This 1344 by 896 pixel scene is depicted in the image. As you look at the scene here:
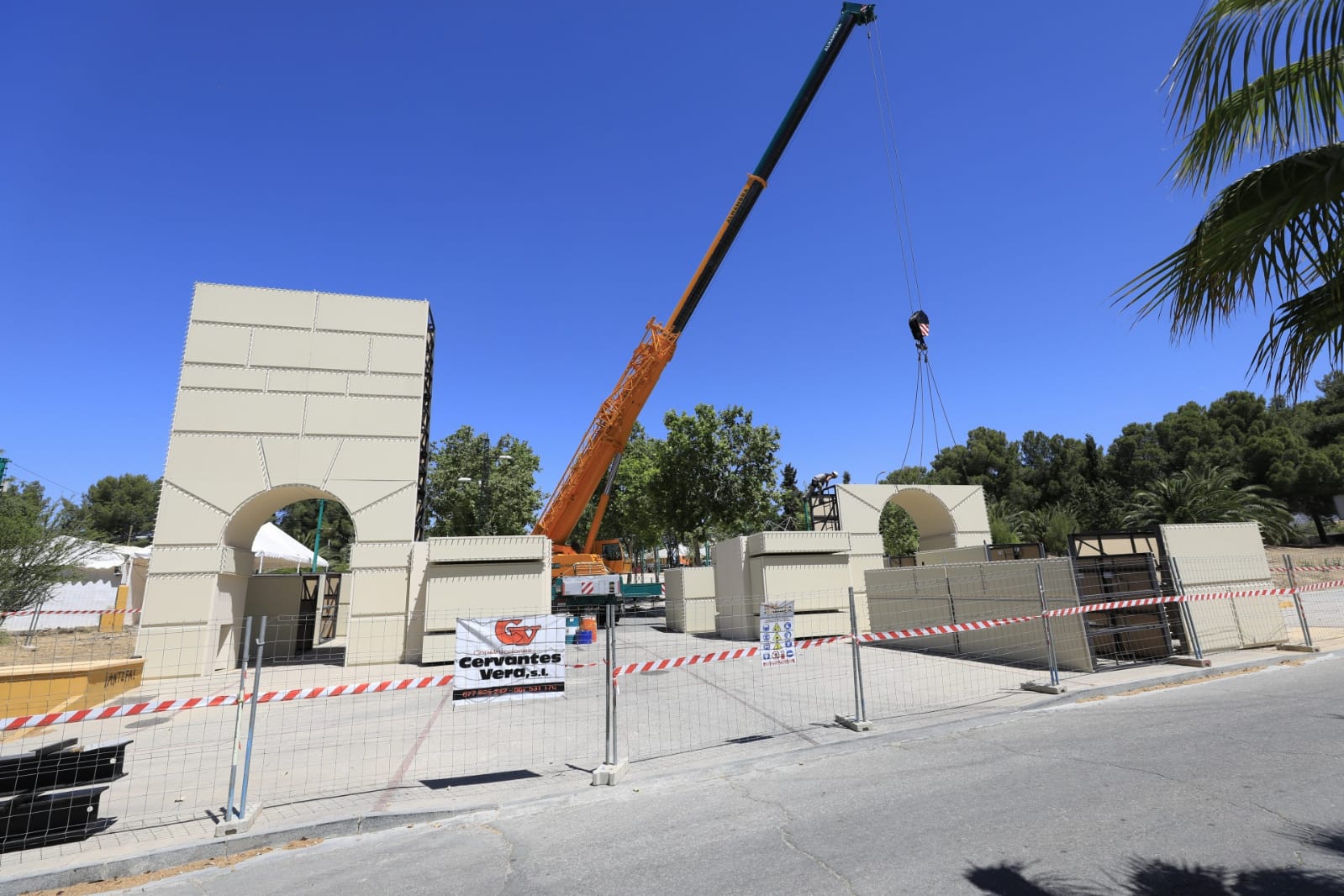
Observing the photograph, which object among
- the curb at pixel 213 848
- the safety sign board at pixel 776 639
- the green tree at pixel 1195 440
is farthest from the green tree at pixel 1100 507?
the curb at pixel 213 848

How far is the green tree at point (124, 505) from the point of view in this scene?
59.1 m

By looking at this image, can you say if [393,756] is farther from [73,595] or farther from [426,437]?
[73,595]

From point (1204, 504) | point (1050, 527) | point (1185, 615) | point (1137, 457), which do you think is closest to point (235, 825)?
point (1185, 615)

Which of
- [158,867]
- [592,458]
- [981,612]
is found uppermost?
[592,458]

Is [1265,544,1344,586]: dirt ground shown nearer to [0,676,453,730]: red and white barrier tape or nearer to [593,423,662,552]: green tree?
[593,423,662,552]: green tree

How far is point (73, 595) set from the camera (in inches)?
1241

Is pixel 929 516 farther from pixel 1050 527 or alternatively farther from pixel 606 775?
pixel 606 775

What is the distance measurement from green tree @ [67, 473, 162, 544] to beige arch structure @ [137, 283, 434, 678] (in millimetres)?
55358

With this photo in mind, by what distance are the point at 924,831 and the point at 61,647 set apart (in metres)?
28.8

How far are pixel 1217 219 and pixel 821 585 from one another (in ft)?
56.2

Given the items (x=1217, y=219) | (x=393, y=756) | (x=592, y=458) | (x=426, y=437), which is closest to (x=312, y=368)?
(x=426, y=437)

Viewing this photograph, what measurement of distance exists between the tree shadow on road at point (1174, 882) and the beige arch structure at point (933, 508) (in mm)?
19168

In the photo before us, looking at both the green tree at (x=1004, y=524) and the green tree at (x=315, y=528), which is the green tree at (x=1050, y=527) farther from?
the green tree at (x=315, y=528)

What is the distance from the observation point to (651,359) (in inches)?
798
